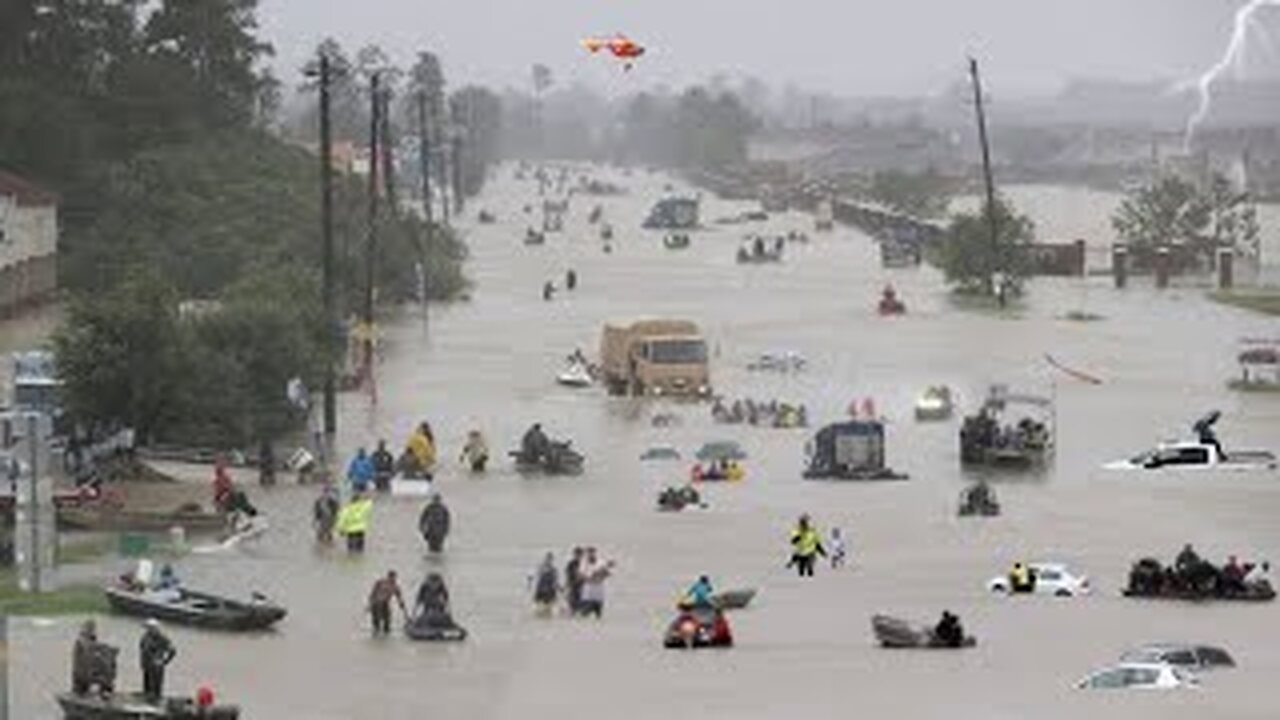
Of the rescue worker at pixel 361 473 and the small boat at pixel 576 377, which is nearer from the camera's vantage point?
the rescue worker at pixel 361 473

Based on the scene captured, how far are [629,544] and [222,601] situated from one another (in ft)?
31.1

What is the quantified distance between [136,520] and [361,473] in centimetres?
568

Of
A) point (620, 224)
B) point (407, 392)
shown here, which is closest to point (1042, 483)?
point (407, 392)

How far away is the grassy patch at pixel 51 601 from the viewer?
104 feet

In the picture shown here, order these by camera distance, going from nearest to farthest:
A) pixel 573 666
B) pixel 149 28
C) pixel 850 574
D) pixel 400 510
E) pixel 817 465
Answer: pixel 573 666, pixel 850 574, pixel 400 510, pixel 817 465, pixel 149 28

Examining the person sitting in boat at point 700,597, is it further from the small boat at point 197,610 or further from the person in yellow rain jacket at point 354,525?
the person in yellow rain jacket at point 354,525

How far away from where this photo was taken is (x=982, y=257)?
9788cm

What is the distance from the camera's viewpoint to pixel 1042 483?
48.5 metres

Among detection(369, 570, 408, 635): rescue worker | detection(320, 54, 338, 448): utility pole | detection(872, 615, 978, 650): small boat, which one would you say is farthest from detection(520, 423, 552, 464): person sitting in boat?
detection(872, 615, 978, 650): small boat

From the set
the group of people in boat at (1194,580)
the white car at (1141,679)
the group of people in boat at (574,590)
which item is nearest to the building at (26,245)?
the group of people in boat at (574,590)

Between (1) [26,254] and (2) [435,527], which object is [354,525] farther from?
(1) [26,254]

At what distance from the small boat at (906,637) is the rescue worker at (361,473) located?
13428mm

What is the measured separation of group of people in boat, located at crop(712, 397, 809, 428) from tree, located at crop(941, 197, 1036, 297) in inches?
1504

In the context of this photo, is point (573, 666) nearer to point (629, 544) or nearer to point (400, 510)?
point (629, 544)
